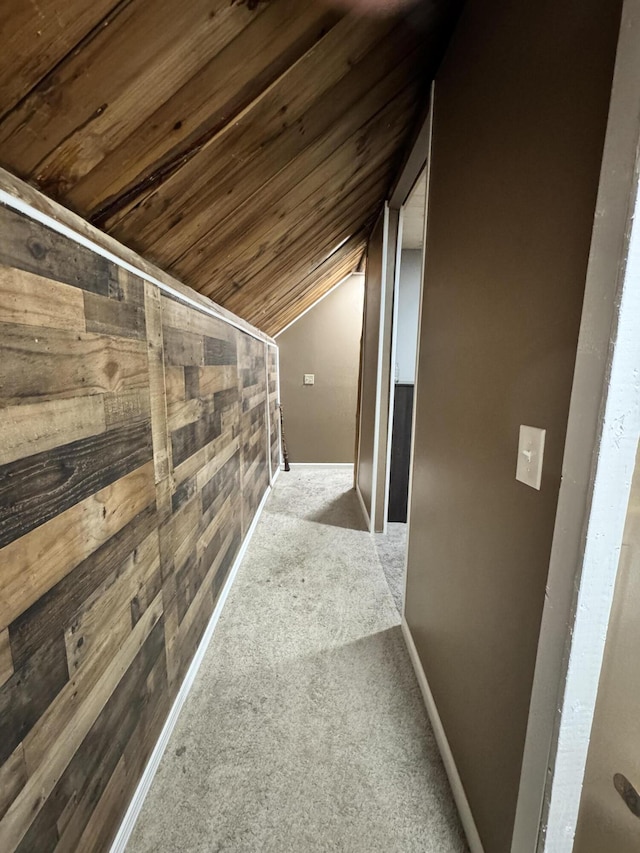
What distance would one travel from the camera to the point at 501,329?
83 cm

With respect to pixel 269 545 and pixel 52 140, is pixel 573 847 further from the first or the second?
pixel 269 545

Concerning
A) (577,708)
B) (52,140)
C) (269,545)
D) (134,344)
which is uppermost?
(52,140)

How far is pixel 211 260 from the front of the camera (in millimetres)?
1527

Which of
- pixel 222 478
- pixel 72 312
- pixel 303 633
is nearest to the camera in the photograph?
pixel 72 312

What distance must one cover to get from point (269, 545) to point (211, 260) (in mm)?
1900

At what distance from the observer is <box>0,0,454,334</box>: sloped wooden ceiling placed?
0.60m

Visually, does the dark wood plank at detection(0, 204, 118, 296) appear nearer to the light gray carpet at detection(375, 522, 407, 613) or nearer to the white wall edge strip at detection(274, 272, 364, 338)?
the light gray carpet at detection(375, 522, 407, 613)

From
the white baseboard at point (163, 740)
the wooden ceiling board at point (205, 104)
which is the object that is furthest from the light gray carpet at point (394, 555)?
the wooden ceiling board at point (205, 104)

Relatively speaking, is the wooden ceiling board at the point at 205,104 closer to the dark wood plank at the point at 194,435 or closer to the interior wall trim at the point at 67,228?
the interior wall trim at the point at 67,228

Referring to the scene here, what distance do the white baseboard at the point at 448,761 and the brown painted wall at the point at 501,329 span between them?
41 millimetres

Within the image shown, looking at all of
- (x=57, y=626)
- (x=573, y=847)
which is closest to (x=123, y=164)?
(x=57, y=626)

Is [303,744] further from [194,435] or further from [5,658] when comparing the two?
[194,435]

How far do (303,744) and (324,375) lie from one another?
3.80 m

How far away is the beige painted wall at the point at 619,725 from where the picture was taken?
0.62 m
